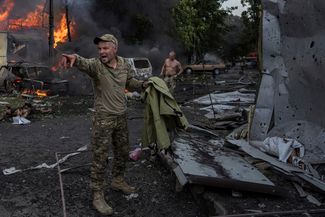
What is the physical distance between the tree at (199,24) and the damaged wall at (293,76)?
21.4m

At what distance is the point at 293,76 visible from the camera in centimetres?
616

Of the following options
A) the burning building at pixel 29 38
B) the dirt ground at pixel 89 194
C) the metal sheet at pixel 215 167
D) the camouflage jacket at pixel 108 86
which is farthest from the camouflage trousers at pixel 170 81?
the burning building at pixel 29 38

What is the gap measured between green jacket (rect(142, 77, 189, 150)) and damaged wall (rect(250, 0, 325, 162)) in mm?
1879

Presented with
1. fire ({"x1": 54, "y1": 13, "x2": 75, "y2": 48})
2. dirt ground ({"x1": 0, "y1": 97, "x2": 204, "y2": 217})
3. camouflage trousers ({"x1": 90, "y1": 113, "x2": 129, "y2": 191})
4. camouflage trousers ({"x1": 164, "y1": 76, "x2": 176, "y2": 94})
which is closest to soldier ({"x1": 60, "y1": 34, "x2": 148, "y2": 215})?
camouflage trousers ({"x1": 90, "y1": 113, "x2": 129, "y2": 191})

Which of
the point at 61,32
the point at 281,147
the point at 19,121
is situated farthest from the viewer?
the point at 61,32

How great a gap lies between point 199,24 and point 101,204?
2941cm

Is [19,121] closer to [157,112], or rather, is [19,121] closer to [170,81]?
[170,81]

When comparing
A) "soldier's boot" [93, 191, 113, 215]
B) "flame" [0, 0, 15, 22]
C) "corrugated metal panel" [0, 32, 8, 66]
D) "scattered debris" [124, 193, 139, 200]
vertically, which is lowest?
"scattered debris" [124, 193, 139, 200]

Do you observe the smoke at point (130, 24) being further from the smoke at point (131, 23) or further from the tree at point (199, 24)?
the tree at point (199, 24)

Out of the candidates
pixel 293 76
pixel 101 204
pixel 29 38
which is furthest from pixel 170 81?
pixel 29 38

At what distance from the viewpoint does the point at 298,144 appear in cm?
594

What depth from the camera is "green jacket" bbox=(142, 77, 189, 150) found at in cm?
495

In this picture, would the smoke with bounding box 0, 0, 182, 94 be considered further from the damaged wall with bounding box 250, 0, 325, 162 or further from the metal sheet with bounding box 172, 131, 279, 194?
the metal sheet with bounding box 172, 131, 279, 194

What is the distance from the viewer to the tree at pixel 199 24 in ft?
94.3
